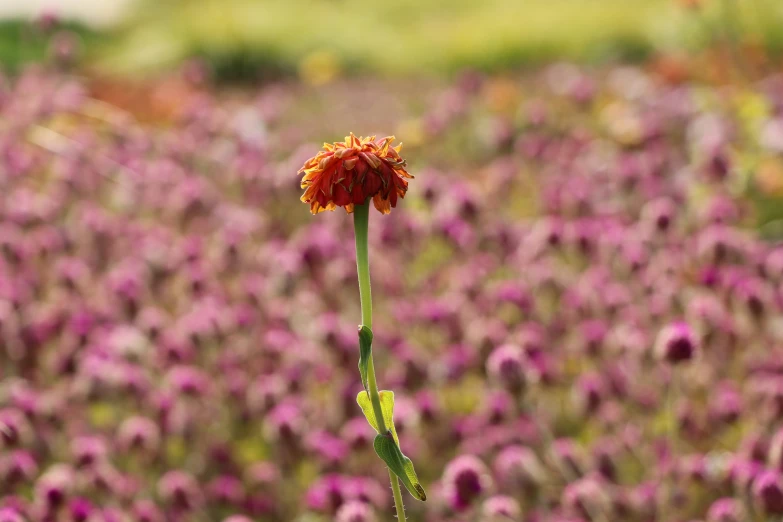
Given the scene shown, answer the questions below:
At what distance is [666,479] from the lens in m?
2.23

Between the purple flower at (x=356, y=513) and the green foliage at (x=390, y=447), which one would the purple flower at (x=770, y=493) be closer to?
the purple flower at (x=356, y=513)

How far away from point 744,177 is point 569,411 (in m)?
1.32

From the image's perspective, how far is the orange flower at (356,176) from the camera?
3.96 ft

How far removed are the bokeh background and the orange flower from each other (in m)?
0.84

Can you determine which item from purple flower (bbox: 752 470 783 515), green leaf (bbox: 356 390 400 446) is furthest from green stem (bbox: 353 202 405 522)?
purple flower (bbox: 752 470 783 515)

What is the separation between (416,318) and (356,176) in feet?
6.54

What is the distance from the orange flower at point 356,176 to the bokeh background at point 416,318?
0.84 m

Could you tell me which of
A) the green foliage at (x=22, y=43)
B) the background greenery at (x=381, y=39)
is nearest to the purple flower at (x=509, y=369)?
the background greenery at (x=381, y=39)

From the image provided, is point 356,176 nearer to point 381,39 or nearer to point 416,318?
point 416,318

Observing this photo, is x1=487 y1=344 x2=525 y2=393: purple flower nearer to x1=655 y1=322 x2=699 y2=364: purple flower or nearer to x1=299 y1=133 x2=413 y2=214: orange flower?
x1=655 y1=322 x2=699 y2=364: purple flower

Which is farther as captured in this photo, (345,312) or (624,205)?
(624,205)

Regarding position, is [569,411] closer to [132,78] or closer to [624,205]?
[624,205]

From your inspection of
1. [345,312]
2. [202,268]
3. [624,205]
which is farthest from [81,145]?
[624,205]

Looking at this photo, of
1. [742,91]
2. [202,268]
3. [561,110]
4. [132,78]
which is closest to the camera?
[202,268]
